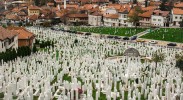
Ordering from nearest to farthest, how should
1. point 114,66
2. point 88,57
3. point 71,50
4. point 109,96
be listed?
point 109,96 → point 114,66 → point 88,57 → point 71,50

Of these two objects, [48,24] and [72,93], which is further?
[48,24]

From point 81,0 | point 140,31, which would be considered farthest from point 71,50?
point 81,0

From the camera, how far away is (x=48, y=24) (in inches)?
2879

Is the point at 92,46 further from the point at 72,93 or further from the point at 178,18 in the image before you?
the point at 178,18

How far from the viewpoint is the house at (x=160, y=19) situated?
71.8m

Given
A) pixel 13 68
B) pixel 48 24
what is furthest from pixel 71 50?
pixel 48 24

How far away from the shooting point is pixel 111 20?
7788 centimetres

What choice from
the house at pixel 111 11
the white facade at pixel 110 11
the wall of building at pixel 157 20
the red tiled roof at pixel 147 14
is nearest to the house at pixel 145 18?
the red tiled roof at pixel 147 14

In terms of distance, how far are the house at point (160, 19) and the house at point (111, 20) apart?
8495mm

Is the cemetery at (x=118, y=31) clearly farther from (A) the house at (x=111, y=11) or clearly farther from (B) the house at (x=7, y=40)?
(B) the house at (x=7, y=40)

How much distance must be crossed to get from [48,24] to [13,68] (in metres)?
42.3

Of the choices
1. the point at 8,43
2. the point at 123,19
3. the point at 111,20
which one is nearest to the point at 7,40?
the point at 8,43

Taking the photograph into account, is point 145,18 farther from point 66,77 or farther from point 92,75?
point 92,75

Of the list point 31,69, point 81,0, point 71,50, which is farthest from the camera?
point 81,0
